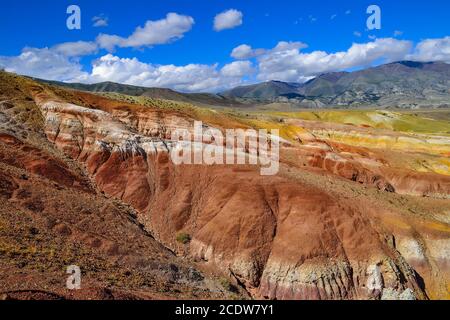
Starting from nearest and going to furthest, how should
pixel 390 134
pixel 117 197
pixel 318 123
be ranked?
pixel 117 197 → pixel 390 134 → pixel 318 123

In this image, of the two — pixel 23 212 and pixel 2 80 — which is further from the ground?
pixel 2 80

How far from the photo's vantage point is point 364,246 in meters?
37.5

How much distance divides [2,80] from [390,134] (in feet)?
305

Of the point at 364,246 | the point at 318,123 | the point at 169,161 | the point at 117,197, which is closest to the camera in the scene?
the point at 364,246

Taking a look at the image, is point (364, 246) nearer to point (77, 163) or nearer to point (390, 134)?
point (77, 163)

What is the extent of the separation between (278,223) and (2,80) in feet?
142
